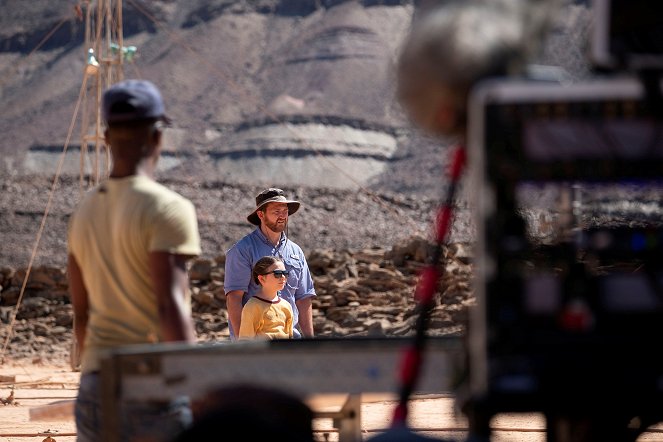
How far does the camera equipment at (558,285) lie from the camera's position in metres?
3.06

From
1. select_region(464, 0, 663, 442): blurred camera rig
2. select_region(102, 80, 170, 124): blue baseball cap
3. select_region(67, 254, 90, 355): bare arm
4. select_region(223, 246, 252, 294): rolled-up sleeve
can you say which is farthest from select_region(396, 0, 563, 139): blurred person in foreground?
select_region(223, 246, 252, 294): rolled-up sleeve

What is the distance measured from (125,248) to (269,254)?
3.70 metres

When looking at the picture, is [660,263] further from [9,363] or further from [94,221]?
[9,363]

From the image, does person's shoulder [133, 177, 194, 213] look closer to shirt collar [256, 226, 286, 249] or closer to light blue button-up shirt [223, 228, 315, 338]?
light blue button-up shirt [223, 228, 315, 338]

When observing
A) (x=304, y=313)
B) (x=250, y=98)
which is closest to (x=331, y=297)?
(x=304, y=313)

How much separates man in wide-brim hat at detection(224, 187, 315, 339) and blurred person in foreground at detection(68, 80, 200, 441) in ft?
11.0

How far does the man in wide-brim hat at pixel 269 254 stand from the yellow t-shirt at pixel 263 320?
0.33ft

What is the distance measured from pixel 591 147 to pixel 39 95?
93.2 metres

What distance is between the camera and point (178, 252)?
3.82 meters

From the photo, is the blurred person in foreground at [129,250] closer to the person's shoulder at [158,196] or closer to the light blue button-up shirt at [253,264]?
the person's shoulder at [158,196]

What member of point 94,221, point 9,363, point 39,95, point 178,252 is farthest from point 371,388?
point 39,95

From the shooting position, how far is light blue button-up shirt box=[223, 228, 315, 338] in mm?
7496

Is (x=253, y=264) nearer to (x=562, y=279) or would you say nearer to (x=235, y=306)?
(x=235, y=306)

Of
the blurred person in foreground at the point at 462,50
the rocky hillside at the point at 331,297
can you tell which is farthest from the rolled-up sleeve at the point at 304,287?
the rocky hillside at the point at 331,297
